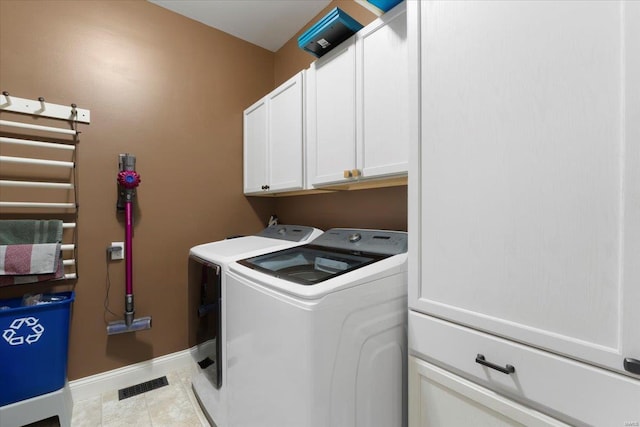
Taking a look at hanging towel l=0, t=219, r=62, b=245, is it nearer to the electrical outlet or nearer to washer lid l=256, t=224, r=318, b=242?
the electrical outlet

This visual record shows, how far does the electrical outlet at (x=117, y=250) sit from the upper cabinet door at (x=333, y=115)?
4.67 ft

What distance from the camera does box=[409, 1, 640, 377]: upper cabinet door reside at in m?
0.58

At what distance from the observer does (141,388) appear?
189 centimetres

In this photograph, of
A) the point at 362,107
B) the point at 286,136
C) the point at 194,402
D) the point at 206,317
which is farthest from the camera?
the point at 286,136

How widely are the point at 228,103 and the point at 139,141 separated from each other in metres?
0.78

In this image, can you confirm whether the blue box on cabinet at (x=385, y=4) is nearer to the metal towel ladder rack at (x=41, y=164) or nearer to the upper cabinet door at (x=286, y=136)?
the upper cabinet door at (x=286, y=136)

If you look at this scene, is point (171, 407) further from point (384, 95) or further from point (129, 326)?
point (384, 95)

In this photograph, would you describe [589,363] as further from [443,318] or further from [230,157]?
[230,157]

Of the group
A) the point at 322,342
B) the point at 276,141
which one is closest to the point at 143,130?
the point at 276,141

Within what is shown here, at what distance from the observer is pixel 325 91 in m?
1.56

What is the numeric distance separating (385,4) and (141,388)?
8.87ft

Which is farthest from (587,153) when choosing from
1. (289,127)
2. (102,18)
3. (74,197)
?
(102,18)

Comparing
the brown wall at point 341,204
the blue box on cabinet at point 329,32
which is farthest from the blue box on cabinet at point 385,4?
the brown wall at point 341,204

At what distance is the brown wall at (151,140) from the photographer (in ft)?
5.56
